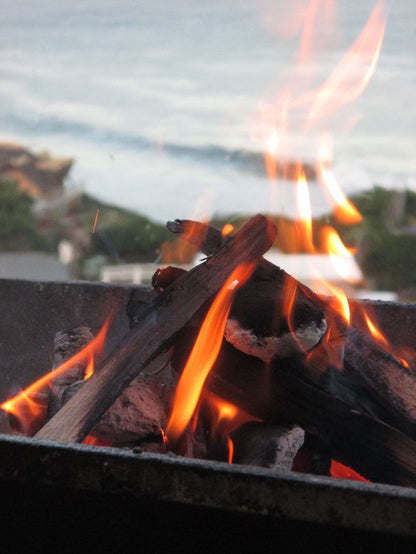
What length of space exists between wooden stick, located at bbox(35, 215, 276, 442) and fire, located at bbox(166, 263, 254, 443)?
33 millimetres

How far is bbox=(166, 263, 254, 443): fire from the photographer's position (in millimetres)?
1575

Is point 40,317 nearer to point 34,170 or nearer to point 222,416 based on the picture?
point 222,416

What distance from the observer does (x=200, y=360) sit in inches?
63.5

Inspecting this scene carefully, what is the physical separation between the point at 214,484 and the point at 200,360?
520 mm

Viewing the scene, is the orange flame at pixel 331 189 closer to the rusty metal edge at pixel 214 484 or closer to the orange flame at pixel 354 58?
the orange flame at pixel 354 58

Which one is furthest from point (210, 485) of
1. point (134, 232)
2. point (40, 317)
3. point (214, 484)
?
point (134, 232)

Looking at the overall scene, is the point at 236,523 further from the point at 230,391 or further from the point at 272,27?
the point at 272,27

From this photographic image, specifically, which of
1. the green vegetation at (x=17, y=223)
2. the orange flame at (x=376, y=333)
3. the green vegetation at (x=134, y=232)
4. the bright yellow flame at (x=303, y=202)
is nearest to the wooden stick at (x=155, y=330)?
the bright yellow flame at (x=303, y=202)

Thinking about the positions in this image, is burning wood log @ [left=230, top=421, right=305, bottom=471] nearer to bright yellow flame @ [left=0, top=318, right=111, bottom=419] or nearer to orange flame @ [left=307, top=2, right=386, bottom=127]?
bright yellow flame @ [left=0, top=318, right=111, bottom=419]

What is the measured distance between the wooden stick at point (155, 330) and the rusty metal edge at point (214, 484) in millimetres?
224

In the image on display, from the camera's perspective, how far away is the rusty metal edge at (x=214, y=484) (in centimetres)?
106

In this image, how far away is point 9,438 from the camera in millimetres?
1200

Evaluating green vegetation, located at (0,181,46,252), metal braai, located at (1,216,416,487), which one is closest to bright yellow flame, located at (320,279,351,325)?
metal braai, located at (1,216,416,487)

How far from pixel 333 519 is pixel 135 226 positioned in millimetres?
9955
